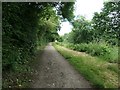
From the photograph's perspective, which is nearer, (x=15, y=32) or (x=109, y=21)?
(x=109, y=21)

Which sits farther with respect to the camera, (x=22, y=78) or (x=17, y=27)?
(x=17, y=27)

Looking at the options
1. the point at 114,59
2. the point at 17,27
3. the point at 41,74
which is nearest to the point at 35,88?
the point at 41,74

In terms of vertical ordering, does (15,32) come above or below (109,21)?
below

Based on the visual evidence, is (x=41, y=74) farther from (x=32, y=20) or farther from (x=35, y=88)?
(x=32, y=20)

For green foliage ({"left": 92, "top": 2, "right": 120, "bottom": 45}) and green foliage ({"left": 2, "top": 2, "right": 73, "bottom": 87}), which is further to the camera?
green foliage ({"left": 92, "top": 2, "right": 120, "bottom": 45})

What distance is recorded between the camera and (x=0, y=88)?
7.62 m

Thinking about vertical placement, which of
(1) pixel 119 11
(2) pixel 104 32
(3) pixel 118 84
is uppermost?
(1) pixel 119 11

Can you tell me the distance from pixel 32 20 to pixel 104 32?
7.26 m

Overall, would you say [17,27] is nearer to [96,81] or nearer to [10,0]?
[10,0]

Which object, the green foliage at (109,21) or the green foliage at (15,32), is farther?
the green foliage at (109,21)

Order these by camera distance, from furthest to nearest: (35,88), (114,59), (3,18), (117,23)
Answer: (114,59), (117,23), (3,18), (35,88)

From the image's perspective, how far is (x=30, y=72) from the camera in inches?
442

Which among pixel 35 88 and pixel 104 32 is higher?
pixel 104 32

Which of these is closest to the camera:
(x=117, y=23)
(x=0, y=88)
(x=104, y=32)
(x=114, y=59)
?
(x=0, y=88)
